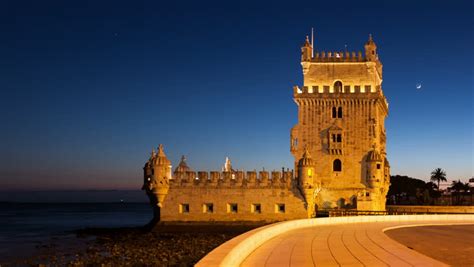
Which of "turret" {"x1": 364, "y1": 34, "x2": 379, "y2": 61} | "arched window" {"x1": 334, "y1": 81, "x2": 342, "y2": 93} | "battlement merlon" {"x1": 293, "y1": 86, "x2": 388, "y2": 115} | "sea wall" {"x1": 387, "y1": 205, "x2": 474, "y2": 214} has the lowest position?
"sea wall" {"x1": 387, "y1": 205, "x2": 474, "y2": 214}

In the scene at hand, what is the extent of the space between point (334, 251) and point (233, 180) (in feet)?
109

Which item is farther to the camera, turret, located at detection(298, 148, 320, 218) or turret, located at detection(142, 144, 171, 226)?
turret, located at detection(142, 144, 171, 226)

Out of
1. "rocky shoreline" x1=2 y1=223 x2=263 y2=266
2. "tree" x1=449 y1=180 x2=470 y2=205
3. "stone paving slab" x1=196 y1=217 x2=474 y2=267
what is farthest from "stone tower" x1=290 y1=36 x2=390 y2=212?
"tree" x1=449 y1=180 x2=470 y2=205

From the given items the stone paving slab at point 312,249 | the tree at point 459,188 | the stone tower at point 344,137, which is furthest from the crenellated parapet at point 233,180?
the tree at point 459,188

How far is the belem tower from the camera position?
51531 millimetres

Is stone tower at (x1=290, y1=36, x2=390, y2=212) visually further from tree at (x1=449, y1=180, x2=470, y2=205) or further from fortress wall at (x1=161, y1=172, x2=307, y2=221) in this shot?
tree at (x1=449, y1=180, x2=470, y2=205)

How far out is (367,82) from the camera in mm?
60188

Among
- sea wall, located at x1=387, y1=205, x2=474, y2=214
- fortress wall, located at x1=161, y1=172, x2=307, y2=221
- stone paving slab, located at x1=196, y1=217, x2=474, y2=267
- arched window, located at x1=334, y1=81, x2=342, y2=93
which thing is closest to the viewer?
stone paving slab, located at x1=196, y1=217, x2=474, y2=267

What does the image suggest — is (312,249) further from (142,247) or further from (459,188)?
(459,188)

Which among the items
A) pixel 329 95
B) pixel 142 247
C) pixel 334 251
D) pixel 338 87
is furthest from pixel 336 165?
pixel 334 251

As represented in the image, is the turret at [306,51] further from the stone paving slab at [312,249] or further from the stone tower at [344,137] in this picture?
the stone paving slab at [312,249]

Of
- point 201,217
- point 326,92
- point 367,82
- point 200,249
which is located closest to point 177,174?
point 201,217

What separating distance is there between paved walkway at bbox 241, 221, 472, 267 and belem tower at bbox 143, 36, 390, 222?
83.7 ft

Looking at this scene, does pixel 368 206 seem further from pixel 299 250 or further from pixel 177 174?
pixel 299 250
